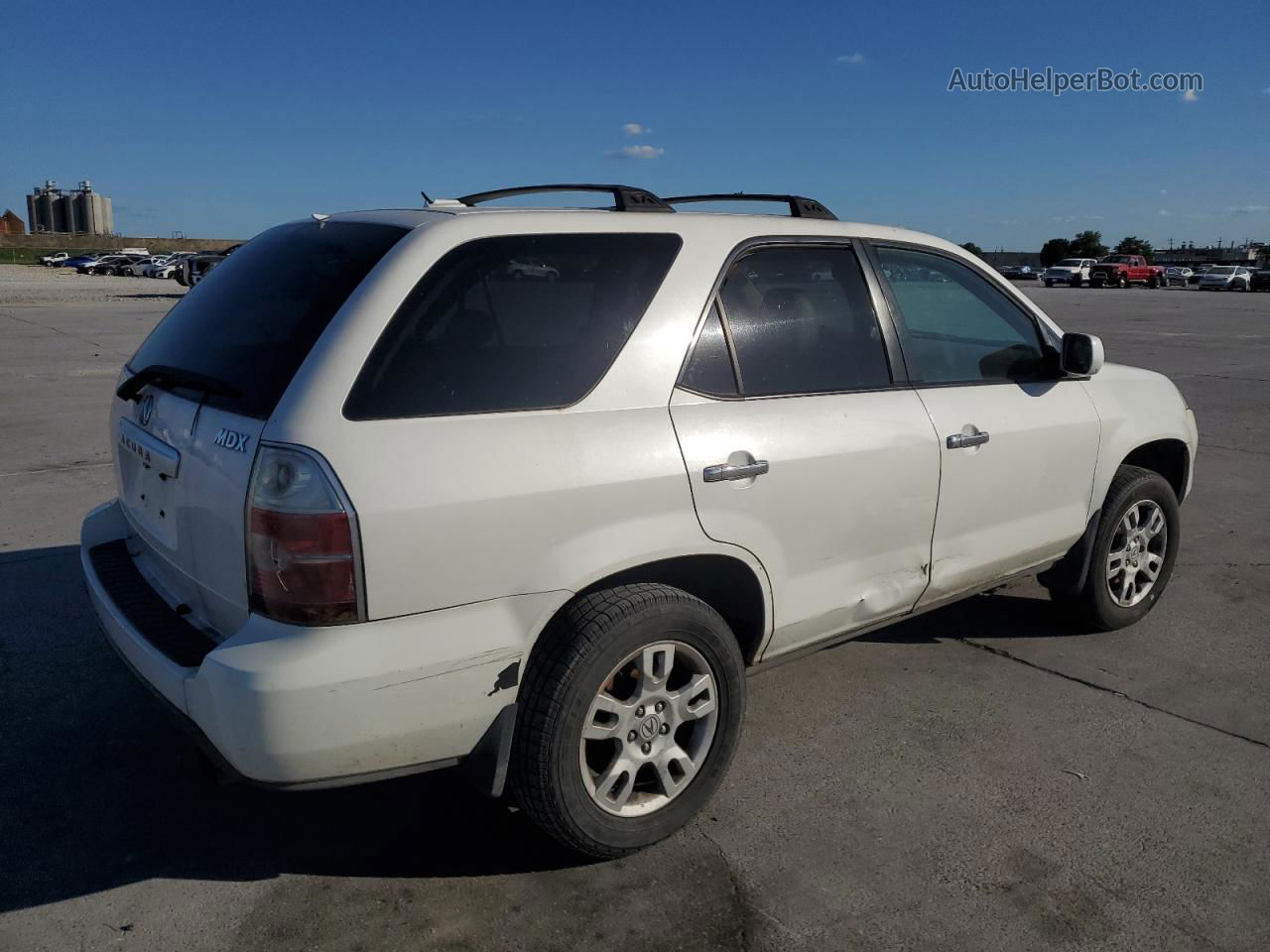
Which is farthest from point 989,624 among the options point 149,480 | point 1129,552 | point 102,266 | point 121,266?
point 102,266

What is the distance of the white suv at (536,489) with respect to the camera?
246 cm

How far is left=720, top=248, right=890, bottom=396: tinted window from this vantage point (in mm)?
3256

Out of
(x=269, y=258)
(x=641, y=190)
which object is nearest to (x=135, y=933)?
(x=269, y=258)

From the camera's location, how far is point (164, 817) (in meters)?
3.18

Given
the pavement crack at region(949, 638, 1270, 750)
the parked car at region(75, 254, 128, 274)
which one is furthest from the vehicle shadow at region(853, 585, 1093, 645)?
the parked car at region(75, 254, 128, 274)

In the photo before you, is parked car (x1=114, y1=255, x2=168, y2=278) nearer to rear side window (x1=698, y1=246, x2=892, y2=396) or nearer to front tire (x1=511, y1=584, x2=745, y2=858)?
rear side window (x1=698, y1=246, x2=892, y2=396)

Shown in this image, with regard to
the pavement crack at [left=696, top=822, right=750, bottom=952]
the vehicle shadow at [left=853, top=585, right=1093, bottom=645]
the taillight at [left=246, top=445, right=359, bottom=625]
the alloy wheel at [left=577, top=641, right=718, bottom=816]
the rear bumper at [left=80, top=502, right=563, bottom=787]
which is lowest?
the pavement crack at [left=696, top=822, right=750, bottom=952]

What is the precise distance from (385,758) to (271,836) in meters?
0.81

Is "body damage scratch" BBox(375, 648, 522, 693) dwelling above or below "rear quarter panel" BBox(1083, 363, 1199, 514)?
below

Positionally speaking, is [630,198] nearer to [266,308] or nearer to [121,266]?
[266,308]

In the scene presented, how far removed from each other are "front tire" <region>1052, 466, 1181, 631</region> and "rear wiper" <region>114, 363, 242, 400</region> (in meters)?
3.51

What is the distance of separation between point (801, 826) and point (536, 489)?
1.38 metres

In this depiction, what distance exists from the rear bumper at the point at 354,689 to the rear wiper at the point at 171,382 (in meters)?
0.62

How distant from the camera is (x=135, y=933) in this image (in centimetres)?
266
